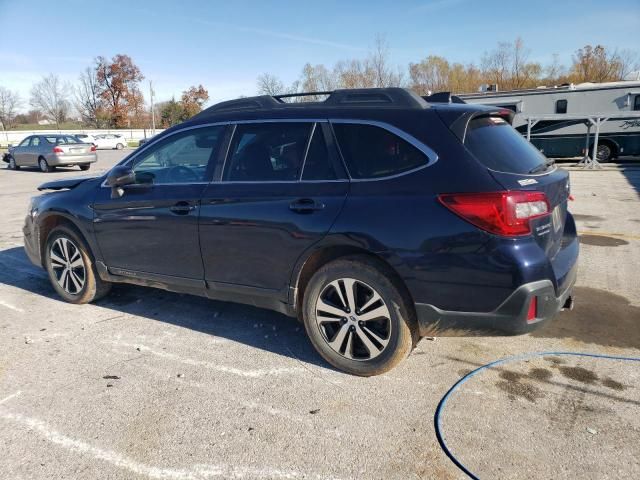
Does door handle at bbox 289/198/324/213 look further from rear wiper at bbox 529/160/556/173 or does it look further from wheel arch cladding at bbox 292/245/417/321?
rear wiper at bbox 529/160/556/173

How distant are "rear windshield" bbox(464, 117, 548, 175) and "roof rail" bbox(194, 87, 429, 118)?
38cm

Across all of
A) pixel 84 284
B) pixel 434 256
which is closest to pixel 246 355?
pixel 434 256

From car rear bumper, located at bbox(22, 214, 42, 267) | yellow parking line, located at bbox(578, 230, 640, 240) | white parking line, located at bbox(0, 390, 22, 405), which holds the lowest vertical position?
white parking line, located at bbox(0, 390, 22, 405)

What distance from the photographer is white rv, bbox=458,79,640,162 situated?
17.9 metres

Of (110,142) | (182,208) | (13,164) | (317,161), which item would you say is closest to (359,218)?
A: (317,161)

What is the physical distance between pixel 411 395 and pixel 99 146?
46.1 metres

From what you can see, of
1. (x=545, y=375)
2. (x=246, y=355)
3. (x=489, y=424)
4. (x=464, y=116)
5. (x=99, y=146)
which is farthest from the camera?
(x=99, y=146)

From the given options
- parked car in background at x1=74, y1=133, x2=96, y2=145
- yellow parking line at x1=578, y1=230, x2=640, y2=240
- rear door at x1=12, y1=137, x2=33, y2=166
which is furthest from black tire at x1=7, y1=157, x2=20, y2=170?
yellow parking line at x1=578, y1=230, x2=640, y2=240

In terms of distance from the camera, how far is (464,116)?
10.2 feet

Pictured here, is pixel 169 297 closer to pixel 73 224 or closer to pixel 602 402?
pixel 73 224

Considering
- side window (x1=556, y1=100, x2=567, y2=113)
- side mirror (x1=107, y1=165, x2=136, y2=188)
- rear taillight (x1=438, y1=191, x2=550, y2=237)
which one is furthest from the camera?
side window (x1=556, y1=100, x2=567, y2=113)

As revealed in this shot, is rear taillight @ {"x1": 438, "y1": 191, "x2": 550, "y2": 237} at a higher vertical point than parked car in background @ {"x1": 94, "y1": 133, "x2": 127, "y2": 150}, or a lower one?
lower

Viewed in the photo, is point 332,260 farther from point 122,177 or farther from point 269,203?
point 122,177

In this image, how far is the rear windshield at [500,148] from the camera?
303cm
